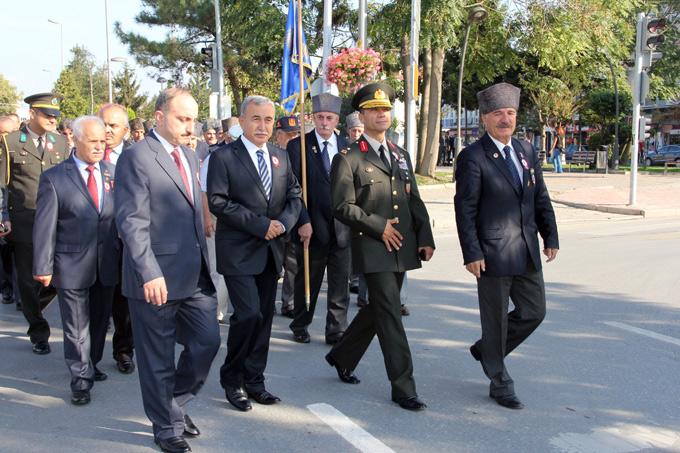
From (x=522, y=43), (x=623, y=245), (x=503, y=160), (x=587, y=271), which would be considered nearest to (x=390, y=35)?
(x=522, y=43)

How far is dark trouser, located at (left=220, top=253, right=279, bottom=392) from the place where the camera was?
453 cm

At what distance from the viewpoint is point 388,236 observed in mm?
4531

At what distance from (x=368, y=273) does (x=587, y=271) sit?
18.4ft

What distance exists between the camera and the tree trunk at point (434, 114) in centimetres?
2356

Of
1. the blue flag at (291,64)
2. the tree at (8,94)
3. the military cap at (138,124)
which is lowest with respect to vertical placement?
the military cap at (138,124)

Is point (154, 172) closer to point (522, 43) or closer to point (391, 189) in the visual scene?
point (391, 189)

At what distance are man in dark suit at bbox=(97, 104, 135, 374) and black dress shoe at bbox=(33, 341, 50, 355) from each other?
2.03 ft

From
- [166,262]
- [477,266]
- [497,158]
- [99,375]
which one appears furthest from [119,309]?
[497,158]

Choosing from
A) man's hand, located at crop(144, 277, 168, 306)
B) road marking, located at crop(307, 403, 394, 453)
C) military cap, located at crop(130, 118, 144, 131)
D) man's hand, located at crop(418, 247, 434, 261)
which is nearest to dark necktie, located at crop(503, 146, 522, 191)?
man's hand, located at crop(418, 247, 434, 261)

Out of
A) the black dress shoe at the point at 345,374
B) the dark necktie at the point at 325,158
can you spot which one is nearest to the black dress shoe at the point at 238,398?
the black dress shoe at the point at 345,374

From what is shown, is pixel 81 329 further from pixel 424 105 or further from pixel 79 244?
pixel 424 105

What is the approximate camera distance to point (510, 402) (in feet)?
14.9

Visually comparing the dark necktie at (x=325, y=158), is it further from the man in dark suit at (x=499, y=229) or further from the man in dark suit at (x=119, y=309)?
the man in dark suit at (x=499, y=229)

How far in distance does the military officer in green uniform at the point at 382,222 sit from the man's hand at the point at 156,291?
4.39ft
